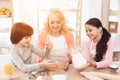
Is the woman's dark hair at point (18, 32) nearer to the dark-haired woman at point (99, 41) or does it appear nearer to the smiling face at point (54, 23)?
the smiling face at point (54, 23)

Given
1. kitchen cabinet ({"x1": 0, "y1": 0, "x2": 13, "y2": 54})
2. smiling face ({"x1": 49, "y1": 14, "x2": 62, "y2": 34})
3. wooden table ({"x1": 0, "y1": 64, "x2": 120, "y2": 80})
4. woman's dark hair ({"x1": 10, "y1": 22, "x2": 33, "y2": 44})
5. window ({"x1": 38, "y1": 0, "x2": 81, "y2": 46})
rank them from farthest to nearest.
Answer: window ({"x1": 38, "y1": 0, "x2": 81, "y2": 46}), kitchen cabinet ({"x1": 0, "y1": 0, "x2": 13, "y2": 54}), smiling face ({"x1": 49, "y1": 14, "x2": 62, "y2": 34}), woman's dark hair ({"x1": 10, "y1": 22, "x2": 33, "y2": 44}), wooden table ({"x1": 0, "y1": 64, "x2": 120, "y2": 80})

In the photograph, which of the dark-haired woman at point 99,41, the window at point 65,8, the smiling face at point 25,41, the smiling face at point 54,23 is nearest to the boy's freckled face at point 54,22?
the smiling face at point 54,23

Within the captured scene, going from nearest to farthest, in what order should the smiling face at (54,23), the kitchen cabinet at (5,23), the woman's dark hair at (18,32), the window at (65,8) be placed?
the woman's dark hair at (18,32)
the smiling face at (54,23)
the kitchen cabinet at (5,23)
the window at (65,8)

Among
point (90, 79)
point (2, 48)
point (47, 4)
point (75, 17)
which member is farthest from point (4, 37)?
point (90, 79)

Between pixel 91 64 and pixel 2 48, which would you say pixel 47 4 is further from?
pixel 91 64

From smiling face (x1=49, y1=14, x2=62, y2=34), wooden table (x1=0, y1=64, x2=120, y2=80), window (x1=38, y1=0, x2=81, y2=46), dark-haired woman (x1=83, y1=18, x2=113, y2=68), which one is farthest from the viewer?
window (x1=38, y1=0, x2=81, y2=46)

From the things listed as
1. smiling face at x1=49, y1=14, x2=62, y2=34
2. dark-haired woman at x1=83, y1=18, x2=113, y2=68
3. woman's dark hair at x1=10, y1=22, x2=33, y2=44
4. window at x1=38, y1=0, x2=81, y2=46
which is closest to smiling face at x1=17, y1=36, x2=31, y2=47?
woman's dark hair at x1=10, y1=22, x2=33, y2=44

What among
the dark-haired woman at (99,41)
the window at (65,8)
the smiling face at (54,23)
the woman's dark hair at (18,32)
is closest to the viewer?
the woman's dark hair at (18,32)

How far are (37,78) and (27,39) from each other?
38cm

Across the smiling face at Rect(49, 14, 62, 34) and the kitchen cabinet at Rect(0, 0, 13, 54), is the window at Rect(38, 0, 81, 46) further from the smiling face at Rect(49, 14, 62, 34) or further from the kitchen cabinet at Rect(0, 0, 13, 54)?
the smiling face at Rect(49, 14, 62, 34)

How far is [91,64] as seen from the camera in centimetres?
165

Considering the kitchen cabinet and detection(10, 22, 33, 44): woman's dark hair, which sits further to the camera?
the kitchen cabinet

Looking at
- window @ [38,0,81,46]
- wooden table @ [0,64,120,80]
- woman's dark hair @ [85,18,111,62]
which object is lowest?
wooden table @ [0,64,120,80]

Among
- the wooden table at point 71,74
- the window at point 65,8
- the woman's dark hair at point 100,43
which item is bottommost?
the wooden table at point 71,74
